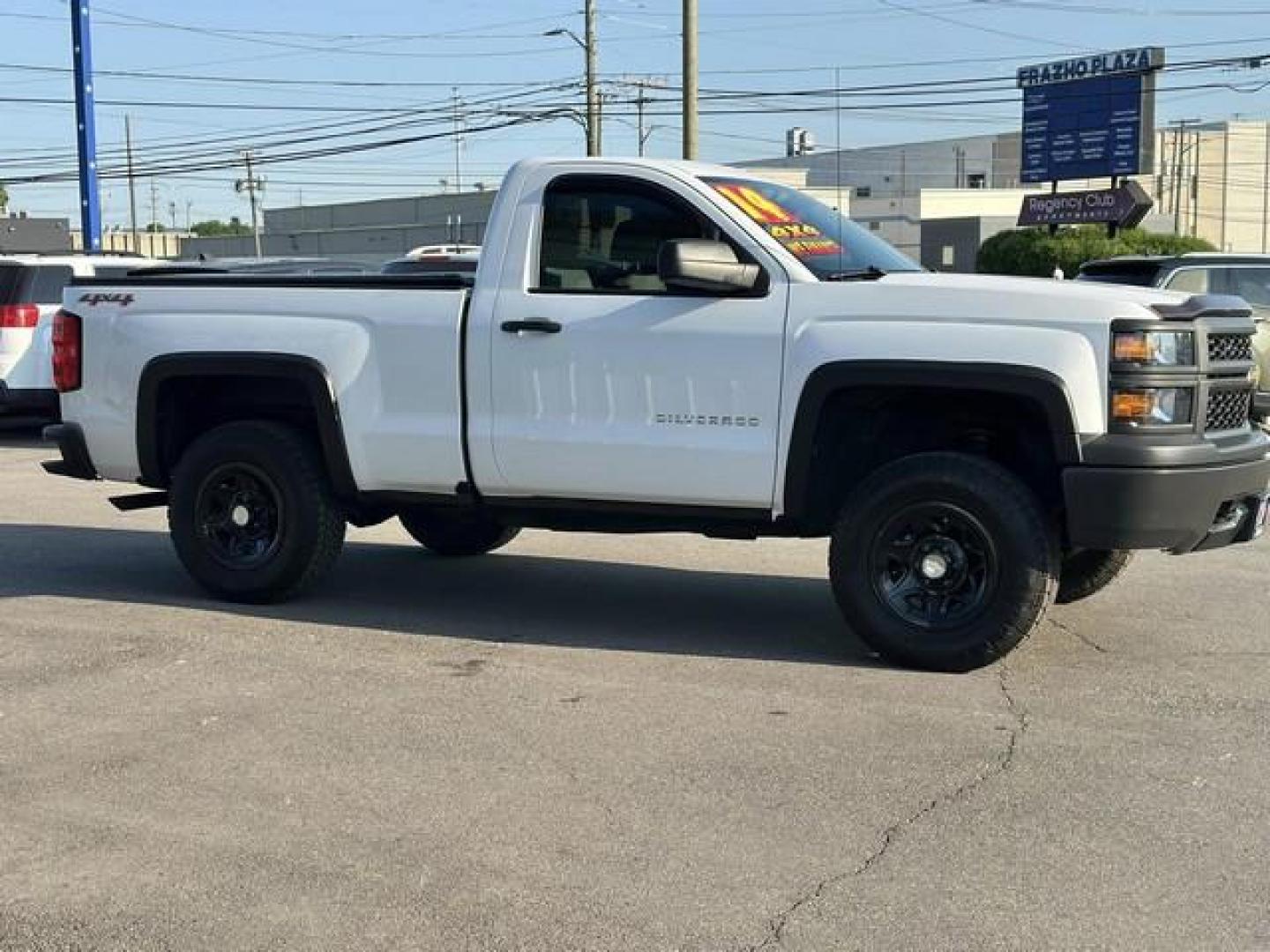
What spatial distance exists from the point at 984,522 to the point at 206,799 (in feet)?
10.5

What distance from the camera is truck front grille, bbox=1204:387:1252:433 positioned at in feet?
20.0

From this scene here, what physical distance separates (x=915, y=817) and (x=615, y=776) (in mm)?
1022

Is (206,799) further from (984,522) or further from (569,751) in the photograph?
(984,522)

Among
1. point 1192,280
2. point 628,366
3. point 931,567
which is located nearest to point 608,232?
point 628,366

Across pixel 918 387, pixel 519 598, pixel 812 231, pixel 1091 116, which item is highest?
pixel 1091 116

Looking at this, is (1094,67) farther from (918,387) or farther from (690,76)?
(918,387)

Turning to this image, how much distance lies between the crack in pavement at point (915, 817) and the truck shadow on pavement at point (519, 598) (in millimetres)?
912

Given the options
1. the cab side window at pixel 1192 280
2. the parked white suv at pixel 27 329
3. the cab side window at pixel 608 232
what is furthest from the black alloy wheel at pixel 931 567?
the parked white suv at pixel 27 329

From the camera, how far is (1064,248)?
1393 inches

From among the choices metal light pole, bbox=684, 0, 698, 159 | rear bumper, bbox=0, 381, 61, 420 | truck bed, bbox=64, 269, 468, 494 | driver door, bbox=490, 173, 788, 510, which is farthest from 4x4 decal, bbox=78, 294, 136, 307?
metal light pole, bbox=684, 0, 698, 159

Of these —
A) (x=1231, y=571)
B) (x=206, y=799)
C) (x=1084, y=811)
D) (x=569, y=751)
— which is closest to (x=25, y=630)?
(x=206, y=799)

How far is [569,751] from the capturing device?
5215mm

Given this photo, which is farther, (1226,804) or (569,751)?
(569,751)

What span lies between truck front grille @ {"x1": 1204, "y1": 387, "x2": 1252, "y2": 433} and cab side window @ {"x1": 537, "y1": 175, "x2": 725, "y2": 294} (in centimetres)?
224
